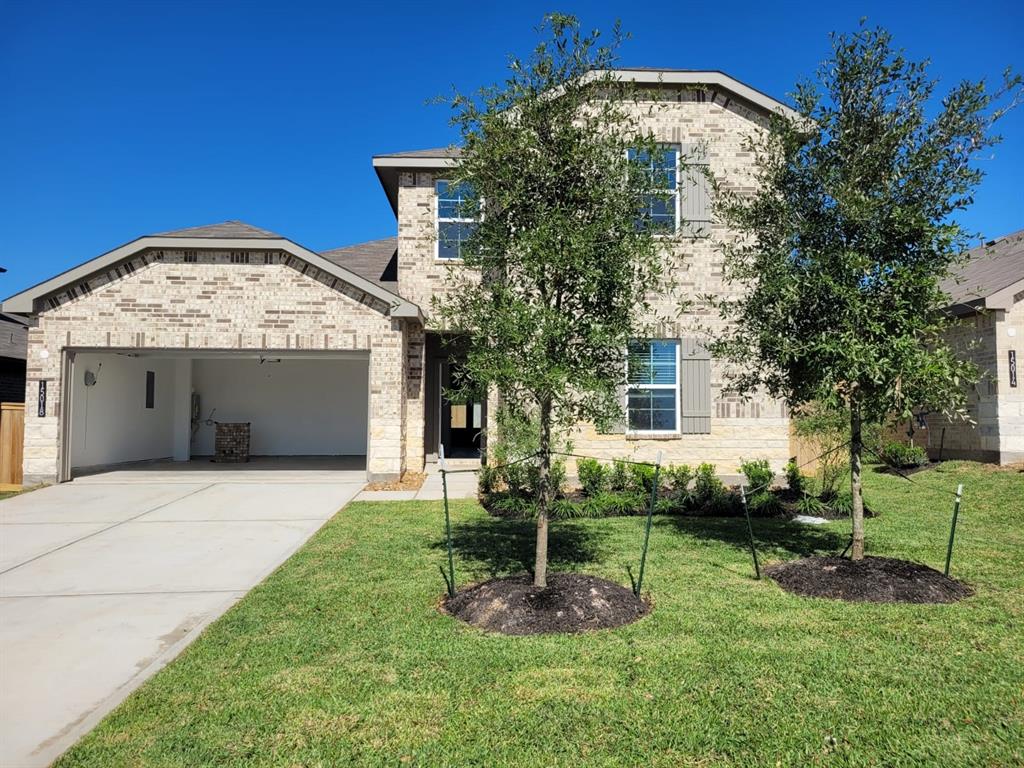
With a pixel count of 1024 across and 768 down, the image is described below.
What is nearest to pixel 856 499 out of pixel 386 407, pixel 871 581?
pixel 871 581

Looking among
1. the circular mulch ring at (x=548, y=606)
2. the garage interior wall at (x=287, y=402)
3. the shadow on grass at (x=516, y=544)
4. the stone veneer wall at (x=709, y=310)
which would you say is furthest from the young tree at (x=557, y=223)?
the garage interior wall at (x=287, y=402)

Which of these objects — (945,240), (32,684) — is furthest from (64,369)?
(945,240)

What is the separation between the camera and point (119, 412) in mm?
15891

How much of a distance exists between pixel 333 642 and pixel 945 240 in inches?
250

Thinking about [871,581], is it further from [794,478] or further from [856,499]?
[794,478]

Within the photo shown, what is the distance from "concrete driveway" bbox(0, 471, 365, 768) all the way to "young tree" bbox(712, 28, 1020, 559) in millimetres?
5941

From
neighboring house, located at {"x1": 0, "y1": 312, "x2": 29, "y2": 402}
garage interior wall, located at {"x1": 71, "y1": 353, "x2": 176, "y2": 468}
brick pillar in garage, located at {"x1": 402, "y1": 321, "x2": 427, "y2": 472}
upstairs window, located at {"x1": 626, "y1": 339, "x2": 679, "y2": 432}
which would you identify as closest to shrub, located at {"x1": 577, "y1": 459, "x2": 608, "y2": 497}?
upstairs window, located at {"x1": 626, "y1": 339, "x2": 679, "y2": 432}

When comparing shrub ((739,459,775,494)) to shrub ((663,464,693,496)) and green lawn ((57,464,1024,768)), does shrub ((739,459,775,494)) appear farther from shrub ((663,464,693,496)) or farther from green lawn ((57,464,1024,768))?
green lawn ((57,464,1024,768))

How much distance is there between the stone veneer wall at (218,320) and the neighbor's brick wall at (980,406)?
11096 mm

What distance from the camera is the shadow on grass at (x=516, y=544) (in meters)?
7.17

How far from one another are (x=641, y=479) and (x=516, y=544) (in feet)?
14.0

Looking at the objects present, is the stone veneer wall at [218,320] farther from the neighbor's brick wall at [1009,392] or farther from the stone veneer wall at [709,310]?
the neighbor's brick wall at [1009,392]

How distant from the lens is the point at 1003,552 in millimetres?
7633

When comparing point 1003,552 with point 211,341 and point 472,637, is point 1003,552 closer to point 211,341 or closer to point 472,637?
point 472,637
